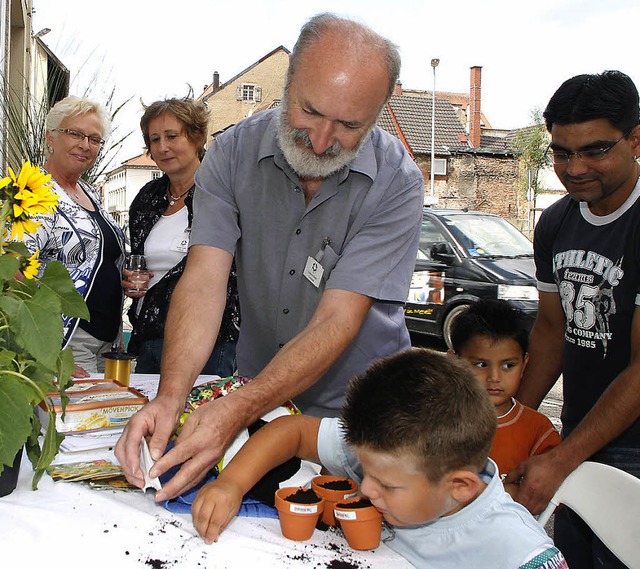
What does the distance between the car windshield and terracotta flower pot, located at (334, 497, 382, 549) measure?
22.1 feet

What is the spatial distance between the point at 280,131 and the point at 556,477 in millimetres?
1222

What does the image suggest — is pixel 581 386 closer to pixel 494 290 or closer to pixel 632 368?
pixel 632 368

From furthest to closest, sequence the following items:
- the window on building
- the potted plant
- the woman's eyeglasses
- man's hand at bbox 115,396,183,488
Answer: the window on building
the woman's eyeglasses
man's hand at bbox 115,396,183,488
the potted plant

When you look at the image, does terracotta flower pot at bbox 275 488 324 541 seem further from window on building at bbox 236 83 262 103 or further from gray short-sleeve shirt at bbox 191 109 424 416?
window on building at bbox 236 83 262 103

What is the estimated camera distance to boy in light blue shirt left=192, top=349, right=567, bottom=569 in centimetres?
125

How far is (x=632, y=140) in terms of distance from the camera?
192 centimetres

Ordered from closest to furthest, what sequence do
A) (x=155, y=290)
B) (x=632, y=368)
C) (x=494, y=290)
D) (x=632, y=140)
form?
(x=632, y=368) < (x=632, y=140) < (x=155, y=290) < (x=494, y=290)

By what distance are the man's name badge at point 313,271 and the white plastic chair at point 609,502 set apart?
0.86m

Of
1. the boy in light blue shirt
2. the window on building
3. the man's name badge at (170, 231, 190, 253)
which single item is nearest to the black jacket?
the man's name badge at (170, 231, 190, 253)

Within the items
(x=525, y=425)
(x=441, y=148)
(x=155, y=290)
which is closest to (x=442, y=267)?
(x=155, y=290)

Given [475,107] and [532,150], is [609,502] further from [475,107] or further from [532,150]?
[475,107]

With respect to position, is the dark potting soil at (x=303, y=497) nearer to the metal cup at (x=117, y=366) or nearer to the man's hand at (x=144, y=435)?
the man's hand at (x=144, y=435)

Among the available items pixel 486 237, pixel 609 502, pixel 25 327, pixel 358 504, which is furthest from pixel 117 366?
pixel 486 237

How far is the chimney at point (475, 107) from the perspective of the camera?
32188mm
